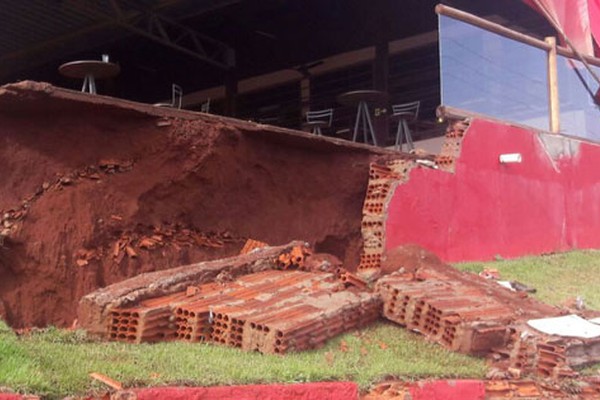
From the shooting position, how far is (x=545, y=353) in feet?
A: 18.4

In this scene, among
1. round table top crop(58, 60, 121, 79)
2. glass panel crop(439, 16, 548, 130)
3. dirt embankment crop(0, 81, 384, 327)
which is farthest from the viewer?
glass panel crop(439, 16, 548, 130)

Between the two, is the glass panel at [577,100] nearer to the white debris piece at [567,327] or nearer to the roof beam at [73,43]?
the white debris piece at [567,327]

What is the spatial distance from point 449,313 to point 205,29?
34.9 feet

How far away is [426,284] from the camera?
256 inches

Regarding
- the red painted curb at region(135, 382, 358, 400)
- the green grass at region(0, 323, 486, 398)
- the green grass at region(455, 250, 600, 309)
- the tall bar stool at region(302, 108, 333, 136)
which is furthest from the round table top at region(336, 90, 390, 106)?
the red painted curb at region(135, 382, 358, 400)

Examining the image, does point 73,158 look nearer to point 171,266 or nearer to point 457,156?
point 171,266

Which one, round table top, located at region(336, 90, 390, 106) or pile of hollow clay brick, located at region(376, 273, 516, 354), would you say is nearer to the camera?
pile of hollow clay brick, located at region(376, 273, 516, 354)

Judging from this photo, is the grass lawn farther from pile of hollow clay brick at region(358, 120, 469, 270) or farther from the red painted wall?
the red painted wall

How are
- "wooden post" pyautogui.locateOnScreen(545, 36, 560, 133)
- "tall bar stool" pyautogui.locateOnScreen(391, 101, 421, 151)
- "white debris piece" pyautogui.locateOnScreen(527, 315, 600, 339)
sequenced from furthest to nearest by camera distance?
"tall bar stool" pyautogui.locateOnScreen(391, 101, 421, 151), "wooden post" pyautogui.locateOnScreen(545, 36, 560, 133), "white debris piece" pyautogui.locateOnScreen(527, 315, 600, 339)

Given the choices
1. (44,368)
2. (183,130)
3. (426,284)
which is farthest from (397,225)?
(44,368)

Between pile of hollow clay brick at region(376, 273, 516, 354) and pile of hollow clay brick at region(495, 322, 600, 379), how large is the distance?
0.44ft

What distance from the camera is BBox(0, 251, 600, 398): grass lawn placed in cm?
394

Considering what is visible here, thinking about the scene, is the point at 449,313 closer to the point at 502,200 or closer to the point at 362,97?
the point at 502,200

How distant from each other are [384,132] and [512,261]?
15.4 ft
